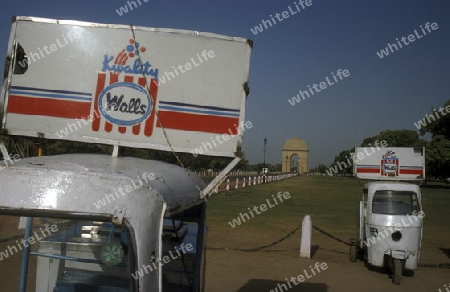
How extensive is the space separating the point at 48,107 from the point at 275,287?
5814mm

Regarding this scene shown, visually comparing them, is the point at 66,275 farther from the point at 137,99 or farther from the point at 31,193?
the point at 31,193

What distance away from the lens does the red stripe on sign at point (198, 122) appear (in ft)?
9.71

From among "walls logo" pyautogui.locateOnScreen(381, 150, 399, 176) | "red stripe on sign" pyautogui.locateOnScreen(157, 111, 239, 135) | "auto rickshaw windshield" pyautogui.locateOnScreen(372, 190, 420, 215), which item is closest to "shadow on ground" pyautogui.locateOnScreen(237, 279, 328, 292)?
"auto rickshaw windshield" pyautogui.locateOnScreen(372, 190, 420, 215)

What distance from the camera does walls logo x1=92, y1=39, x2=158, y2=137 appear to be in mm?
2938

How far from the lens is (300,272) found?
867 cm

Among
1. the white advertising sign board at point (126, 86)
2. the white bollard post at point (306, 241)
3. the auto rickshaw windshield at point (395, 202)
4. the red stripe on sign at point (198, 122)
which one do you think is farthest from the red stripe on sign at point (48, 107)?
the white bollard post at point (306, 241)

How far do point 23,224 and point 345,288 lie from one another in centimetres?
604

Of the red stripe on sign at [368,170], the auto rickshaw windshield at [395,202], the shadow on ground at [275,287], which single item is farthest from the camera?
the red stripe on sign at [368,170]

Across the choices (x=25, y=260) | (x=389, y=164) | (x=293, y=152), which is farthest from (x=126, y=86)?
(x=293, y=152)

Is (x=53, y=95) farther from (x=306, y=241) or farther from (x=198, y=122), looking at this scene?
(x=306, y=241)

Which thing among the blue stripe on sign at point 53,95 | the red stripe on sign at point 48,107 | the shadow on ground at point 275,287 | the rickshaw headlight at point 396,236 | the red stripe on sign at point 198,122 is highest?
the blue stripe on sign at point 53,95

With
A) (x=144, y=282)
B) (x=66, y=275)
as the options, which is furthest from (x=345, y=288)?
(x=144, y=282)

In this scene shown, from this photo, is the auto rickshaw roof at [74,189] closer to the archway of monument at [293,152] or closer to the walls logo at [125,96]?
the walls logo at [125,96]

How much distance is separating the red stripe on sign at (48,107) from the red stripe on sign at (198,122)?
1.87ft
